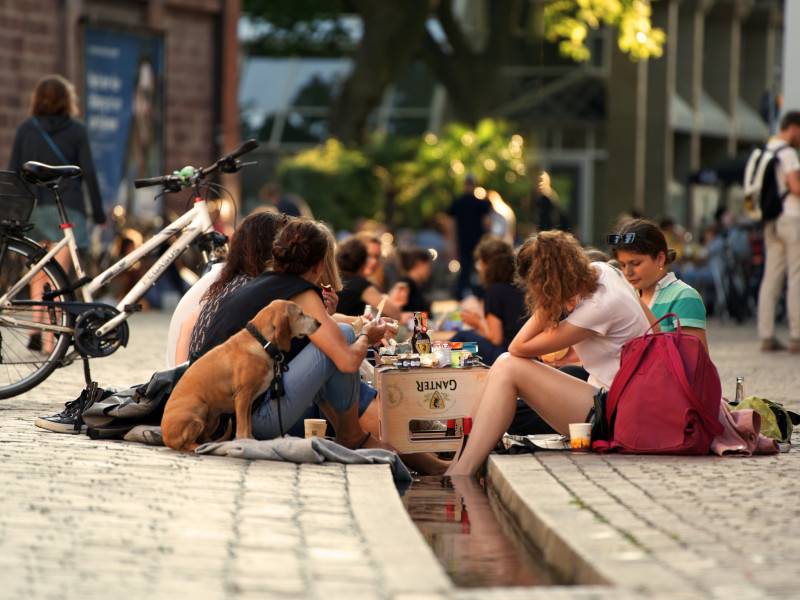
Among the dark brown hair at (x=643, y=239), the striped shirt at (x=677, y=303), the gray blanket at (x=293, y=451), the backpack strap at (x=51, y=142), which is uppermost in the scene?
the backpack strap at (x=51, y=142)

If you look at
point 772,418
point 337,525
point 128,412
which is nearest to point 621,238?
point 772,418

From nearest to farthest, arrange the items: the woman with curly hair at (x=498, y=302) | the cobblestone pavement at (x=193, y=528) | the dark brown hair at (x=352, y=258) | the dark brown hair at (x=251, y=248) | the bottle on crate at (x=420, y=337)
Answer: the cobblestone pavement at (x=193, y=528) < the dark brown hair at (x=251, y=248) < the bottle on crate at (x=420, y=337) < the woman with curly hair at (x=498, y=302) < the dark brown hair at (x=352, y=258)

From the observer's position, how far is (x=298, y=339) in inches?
247

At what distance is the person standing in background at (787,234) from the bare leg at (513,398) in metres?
6.47

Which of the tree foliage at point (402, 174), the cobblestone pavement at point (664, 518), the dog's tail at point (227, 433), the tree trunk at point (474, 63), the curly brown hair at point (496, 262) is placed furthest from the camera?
the tree trunk at point (474, 63)

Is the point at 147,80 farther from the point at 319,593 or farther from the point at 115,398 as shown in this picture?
the point at 319,593

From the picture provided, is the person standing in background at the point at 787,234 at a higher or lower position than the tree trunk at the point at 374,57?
lower

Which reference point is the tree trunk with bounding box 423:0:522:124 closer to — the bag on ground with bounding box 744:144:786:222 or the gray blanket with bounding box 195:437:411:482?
the bag on ground with bounding box 744:144:786:222

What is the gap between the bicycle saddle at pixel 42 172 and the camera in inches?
311

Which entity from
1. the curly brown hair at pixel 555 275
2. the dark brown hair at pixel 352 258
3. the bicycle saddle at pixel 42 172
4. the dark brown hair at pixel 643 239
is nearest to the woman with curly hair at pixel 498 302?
the dark brown hair at pixel 352 258

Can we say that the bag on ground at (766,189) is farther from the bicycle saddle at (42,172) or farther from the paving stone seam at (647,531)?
the paving stone seam at (647,531)

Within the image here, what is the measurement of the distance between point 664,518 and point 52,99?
674cm

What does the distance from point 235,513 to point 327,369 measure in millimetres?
1515

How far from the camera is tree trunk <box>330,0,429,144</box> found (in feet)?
84.8
